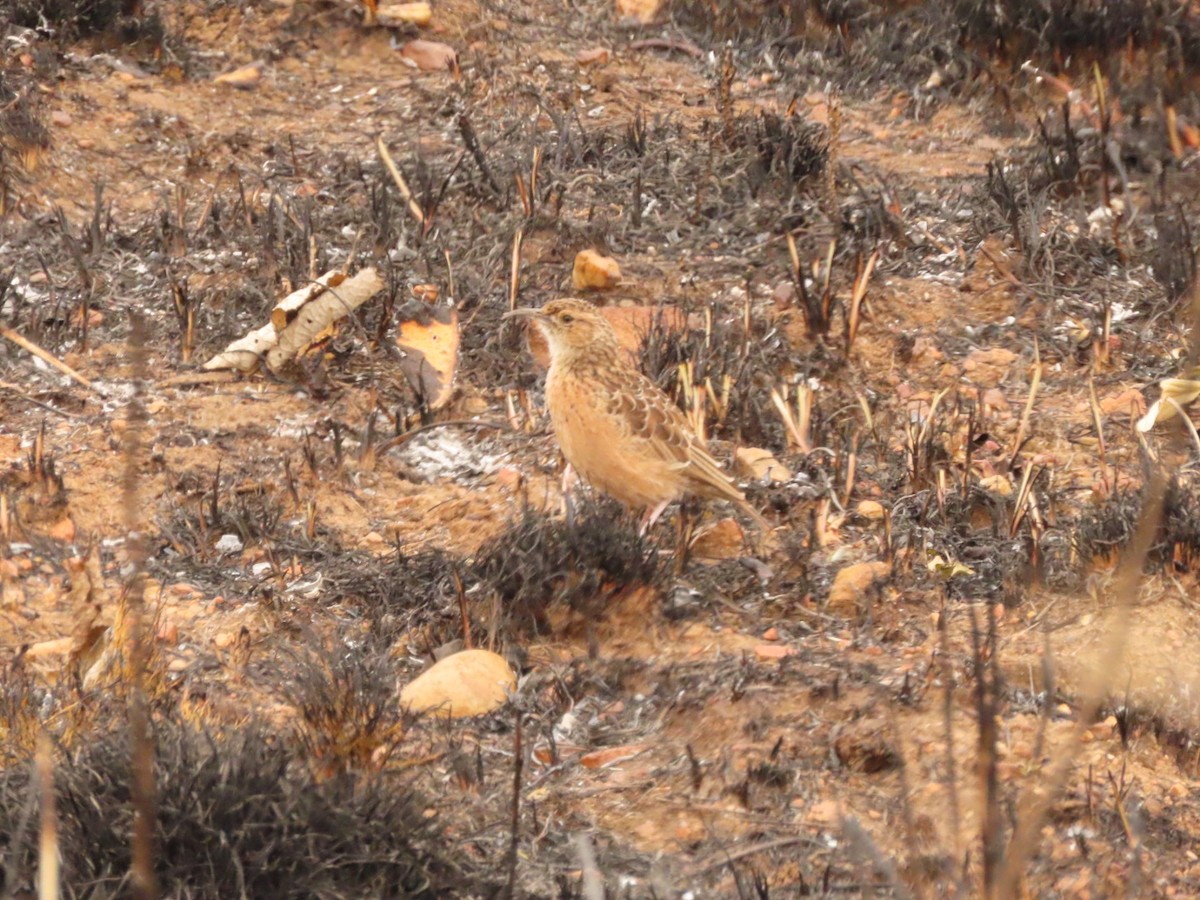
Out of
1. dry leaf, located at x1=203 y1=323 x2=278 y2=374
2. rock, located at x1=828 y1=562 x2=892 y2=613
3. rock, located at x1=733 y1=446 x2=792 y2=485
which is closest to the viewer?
rock, located at x1=828 y1=562 x2=892 y2=613

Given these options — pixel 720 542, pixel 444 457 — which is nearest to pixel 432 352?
pixel 444 457

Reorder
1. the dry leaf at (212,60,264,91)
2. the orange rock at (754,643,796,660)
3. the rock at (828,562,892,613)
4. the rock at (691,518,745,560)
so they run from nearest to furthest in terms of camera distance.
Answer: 1. the orange rock at (754,643,796,660)
2. the rock at (828,562,892,613)
3. the rock at (691,518,745,560)
4. the dry leaf at (212,60,264,91)

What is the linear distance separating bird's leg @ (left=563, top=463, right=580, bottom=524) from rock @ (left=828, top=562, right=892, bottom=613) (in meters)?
0.91

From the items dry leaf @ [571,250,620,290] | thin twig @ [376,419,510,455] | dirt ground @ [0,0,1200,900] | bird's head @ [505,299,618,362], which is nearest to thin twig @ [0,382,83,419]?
dirt ground @ [0,0,1200,900]

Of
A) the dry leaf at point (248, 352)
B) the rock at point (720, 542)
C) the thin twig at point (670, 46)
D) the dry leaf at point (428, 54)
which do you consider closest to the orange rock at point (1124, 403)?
the rock at point (720, 542)

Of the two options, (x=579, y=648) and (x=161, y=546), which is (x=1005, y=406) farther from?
(x=161, y=546)

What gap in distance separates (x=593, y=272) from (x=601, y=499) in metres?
1.66

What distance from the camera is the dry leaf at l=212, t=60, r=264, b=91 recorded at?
29.2 feet

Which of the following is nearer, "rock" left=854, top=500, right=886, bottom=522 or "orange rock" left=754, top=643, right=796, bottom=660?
"orange rock" left=754, top=643, right=796, bottom=660

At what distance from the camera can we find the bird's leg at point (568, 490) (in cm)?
532

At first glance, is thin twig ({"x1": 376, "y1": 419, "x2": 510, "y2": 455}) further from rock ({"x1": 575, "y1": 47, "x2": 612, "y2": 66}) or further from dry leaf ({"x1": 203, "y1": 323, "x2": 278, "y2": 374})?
rock ({"x1": 575, "y1": 47, "x2": 612, "y2": 66})

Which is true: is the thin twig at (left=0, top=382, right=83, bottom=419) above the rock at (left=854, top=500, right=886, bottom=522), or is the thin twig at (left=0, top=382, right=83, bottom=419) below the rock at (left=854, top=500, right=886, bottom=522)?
below

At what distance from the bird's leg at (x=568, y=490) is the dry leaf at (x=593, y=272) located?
1.33 metres

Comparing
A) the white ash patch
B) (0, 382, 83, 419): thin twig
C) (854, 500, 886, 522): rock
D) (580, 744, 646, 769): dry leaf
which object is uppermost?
(854, 500, 886, 522): rock
